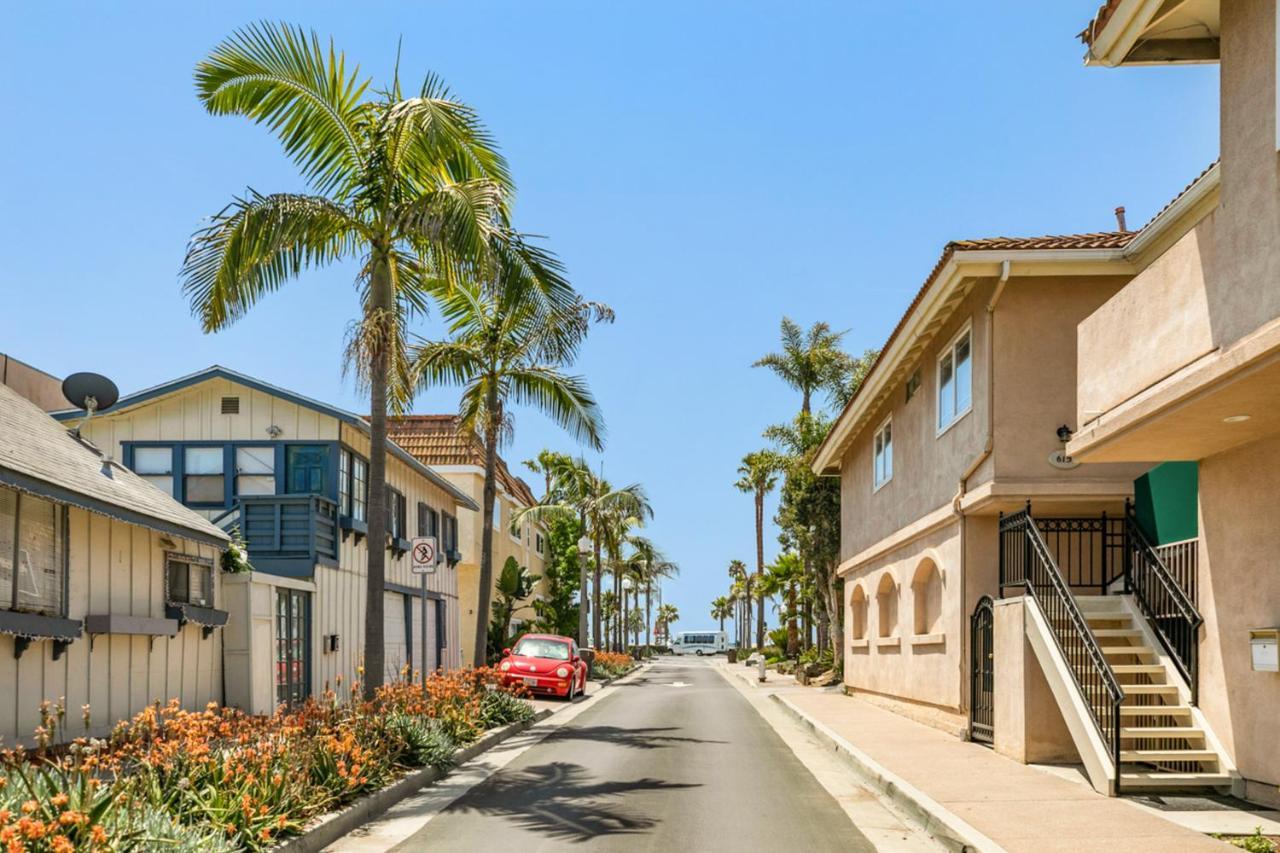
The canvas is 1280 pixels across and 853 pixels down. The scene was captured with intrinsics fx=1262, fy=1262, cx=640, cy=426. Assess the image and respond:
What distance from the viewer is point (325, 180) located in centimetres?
1617

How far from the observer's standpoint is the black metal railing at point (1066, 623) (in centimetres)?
1200

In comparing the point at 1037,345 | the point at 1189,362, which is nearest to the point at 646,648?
the point at 1037,345

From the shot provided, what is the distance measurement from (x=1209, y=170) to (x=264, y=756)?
1139 centimetres

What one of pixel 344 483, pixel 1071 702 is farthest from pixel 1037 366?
pixel 344 483

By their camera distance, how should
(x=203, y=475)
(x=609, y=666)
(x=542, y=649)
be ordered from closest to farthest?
(x=203, y=475)
(x=542, y=649)
(x=609, y=666)

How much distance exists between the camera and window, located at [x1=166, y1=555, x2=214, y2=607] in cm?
1742

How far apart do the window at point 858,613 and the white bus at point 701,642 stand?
81039 millimetres

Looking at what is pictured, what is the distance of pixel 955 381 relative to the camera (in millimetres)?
19266

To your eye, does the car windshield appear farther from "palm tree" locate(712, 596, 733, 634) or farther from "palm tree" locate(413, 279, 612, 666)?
"palm tree" locate(712, 596, 733, 634)

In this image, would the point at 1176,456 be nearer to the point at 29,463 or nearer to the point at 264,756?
the point at 264,756

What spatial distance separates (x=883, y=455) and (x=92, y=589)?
16.1 m

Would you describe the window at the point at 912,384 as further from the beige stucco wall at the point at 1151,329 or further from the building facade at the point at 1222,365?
the beige stucco wall at the point at 1151,329

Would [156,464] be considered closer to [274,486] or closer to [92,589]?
[274,486]

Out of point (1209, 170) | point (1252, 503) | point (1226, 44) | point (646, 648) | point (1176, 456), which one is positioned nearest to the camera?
point (1226, 44)
